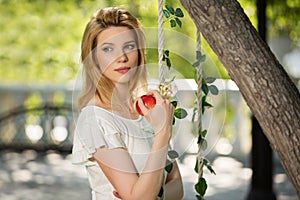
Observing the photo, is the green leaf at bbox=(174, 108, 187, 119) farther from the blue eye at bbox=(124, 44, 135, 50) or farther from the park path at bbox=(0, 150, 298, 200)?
the park path at bbox=(0, 150, 298, 200)

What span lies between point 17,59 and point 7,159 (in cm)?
249

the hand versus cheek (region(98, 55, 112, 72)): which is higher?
cheek (region(98, 55, 112, 72))

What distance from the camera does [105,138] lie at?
184 centimetres

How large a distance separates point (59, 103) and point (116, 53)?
555 centimetres

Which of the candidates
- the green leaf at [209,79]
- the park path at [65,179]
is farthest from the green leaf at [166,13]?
the park path at [65,179]

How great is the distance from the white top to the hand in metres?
0.13

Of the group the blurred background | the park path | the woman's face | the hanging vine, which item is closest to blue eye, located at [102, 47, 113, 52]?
the woman's face

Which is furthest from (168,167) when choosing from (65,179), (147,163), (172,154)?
(65,179)

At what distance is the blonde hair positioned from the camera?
1.92 m

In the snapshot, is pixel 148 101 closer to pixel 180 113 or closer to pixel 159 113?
pixel 159 113

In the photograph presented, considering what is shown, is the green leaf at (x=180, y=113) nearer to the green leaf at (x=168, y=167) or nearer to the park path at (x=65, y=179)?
the green leaf at (x=168, y=167)

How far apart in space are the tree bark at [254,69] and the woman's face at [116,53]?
6.7 inches

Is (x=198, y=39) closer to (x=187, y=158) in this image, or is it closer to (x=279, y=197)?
(x=279, y=197)

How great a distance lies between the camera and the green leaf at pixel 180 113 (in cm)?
191
